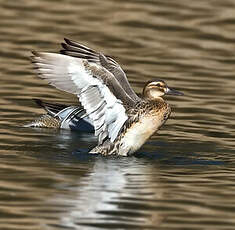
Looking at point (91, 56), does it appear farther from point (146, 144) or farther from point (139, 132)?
point (146, 144)

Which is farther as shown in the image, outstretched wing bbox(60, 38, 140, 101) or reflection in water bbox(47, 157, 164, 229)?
outstretched wing bbox(60, 38, 140, 101)

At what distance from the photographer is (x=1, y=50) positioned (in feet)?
61.0

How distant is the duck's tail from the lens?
14211 millimetres

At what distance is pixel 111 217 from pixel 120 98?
9.62ft

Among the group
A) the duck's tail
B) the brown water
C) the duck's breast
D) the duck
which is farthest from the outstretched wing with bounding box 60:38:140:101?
the duck's tail

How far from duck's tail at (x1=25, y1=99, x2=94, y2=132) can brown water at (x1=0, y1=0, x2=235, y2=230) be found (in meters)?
0.24

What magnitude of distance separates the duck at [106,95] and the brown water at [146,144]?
24 centimetres


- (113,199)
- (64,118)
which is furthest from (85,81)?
(113,199)

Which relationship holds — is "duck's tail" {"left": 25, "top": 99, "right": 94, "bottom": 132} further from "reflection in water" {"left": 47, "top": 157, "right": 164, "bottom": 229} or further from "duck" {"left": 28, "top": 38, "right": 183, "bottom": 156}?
"reflection in water" {"left": 47, "top": 157, "right": 164, "bottom": 229}

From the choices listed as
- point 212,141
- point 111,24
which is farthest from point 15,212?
point 111,24

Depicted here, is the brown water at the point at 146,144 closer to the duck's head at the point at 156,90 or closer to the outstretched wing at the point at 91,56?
the duck's head at the point at 156,90

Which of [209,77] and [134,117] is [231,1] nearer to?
[209,77]

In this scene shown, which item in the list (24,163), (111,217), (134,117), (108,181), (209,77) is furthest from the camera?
(209,77)

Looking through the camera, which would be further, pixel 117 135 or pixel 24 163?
pixel 117 135
